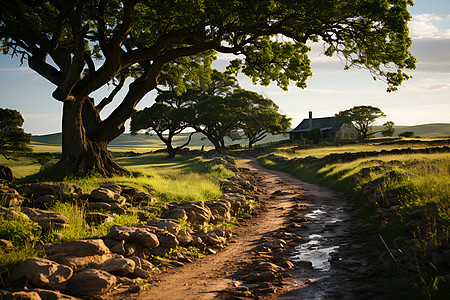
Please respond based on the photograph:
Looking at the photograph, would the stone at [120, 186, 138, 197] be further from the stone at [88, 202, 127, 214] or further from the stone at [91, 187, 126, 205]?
the stone at [88, 202, 127, 214]

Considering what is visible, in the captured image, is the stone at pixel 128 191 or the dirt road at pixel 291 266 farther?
the stone at pixel 128 191

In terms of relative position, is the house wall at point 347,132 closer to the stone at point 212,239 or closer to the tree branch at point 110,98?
the tree branch at point 110,98

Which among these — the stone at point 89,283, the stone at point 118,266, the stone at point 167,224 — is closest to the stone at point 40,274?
the stone at point 89,283

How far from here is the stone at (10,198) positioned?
781 cm

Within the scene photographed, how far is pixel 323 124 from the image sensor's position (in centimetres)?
8506

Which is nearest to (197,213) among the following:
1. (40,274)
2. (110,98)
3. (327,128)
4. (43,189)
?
(43,189)

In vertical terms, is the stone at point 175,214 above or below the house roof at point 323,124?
below

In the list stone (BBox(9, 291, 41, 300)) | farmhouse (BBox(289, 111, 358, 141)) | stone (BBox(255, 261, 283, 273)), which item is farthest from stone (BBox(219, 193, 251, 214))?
farmhouse (BBox(289, 111, 358, 141))

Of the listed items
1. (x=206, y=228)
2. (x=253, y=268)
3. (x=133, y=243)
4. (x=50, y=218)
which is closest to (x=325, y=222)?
(x=206, y=228)

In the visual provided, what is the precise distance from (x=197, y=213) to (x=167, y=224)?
1.79 m

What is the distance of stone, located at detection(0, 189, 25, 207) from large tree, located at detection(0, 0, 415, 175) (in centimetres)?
483

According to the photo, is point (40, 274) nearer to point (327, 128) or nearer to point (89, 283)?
point (89, 283)

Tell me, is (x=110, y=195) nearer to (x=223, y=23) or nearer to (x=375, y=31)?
(x=223, y=23)

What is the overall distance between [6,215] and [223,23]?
34.6 ft
